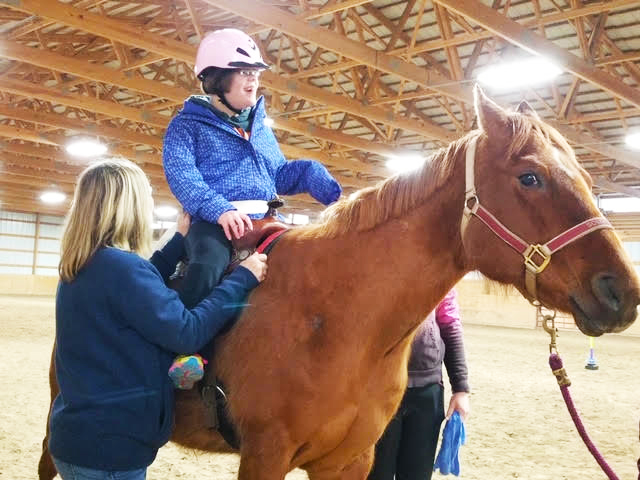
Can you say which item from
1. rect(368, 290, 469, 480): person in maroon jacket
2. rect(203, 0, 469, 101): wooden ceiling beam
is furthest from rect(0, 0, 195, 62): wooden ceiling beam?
rect(368, 290, 469, 480): person in maroon jacket

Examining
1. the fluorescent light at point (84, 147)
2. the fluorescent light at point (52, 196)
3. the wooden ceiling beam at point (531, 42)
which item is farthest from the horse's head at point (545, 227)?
the fluorescent light at point (52, 196)

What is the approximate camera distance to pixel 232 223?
219cm

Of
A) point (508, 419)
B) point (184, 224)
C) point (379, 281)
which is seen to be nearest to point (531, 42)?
point (508, 419)

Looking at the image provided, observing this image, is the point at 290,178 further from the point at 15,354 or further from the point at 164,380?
the point at 15,354

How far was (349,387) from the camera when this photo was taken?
6.48 feet

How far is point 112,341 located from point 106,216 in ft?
1.32

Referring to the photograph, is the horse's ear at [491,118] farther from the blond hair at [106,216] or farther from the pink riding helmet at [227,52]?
the blond hair at [106,216]

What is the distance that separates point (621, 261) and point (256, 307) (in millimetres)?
1174

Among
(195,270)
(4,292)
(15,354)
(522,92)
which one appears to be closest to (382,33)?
(522,92)

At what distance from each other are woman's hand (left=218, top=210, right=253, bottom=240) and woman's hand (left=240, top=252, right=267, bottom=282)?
0.11 metres

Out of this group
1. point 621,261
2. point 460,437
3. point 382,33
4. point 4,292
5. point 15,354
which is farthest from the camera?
point 4,292

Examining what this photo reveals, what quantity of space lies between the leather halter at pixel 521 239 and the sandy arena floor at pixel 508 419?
1514 millimetres

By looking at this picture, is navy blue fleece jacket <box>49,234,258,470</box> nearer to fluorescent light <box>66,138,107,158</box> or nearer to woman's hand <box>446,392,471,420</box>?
woman's hand <box>446,392,471,420</box>

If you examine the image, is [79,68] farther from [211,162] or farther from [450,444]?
[450,444]
